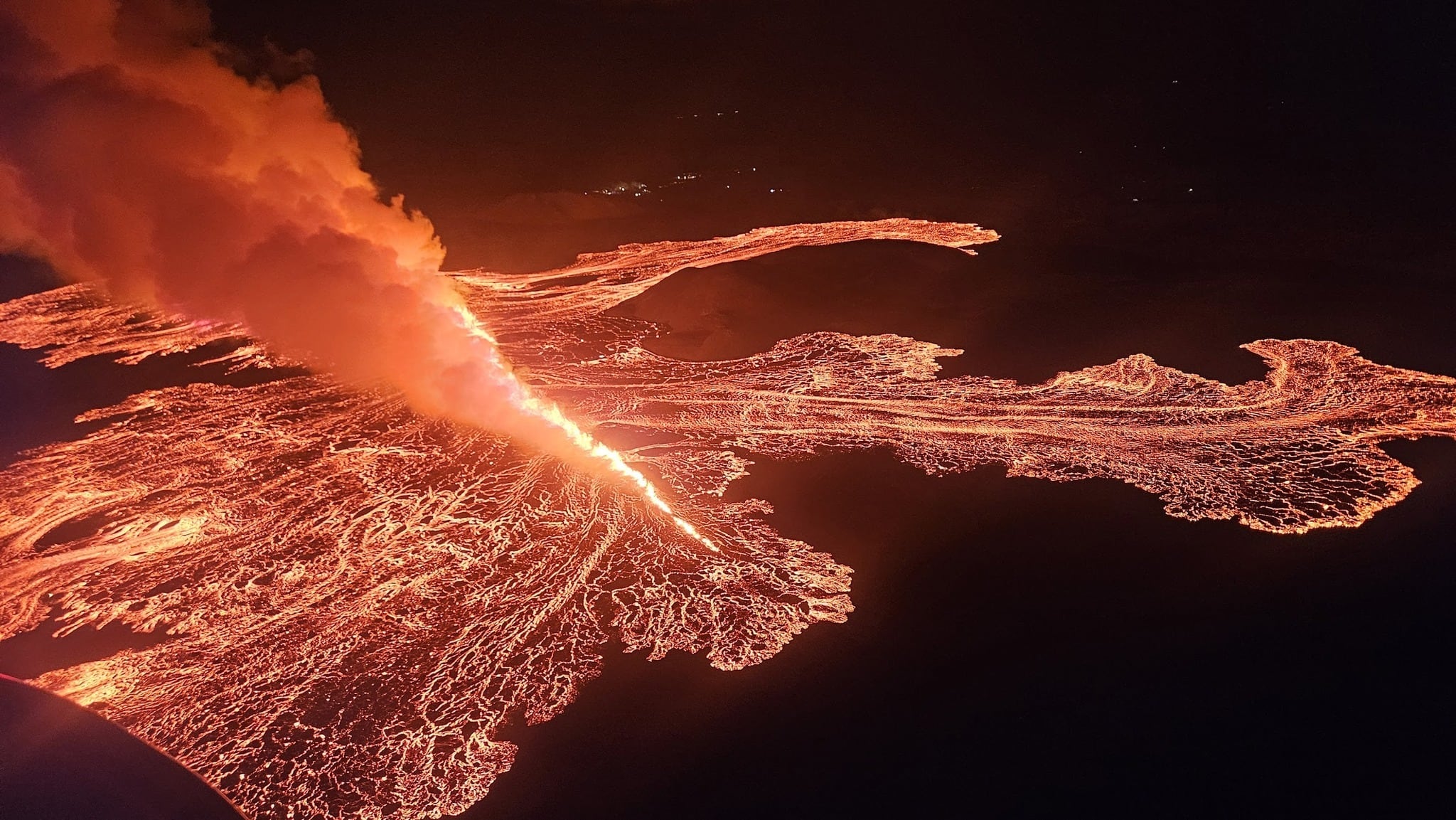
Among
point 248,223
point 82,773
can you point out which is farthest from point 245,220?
point 82,773

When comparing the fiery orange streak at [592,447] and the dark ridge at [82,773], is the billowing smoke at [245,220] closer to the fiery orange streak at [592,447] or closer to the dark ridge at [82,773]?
the fiery orange streak at [592,447]

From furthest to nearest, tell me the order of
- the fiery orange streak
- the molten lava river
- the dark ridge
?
the fiery orange streak, the molten lava river, the dark ridge

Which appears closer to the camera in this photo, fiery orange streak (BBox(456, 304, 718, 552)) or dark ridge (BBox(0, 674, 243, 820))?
dark ridge (BBox(0, 674, 243, 820))

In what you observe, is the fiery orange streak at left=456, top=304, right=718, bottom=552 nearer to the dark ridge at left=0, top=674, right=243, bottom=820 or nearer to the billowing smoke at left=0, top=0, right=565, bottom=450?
the billowing smoke at left=0, top=0, right=565, bottom=450

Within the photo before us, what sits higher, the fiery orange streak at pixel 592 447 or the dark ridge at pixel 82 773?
the dark ridge at pixel 82 773

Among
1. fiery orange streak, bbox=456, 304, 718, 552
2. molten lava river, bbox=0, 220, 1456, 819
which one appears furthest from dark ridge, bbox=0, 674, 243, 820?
fiery orange streak, bbox=456, 304, 718, 552

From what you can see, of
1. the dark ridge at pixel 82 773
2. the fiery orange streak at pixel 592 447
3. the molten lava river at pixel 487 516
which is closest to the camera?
the dark ridge at pixel 82 773

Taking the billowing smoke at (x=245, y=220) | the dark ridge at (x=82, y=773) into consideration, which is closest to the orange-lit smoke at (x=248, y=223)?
the billowing smoke at (x=245, y=220)

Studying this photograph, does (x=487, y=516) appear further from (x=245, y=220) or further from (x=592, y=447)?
(x=245, y=220)

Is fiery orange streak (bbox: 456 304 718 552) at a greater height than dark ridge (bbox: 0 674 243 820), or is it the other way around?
dark ridge (bbox: 0 674 243 820)
